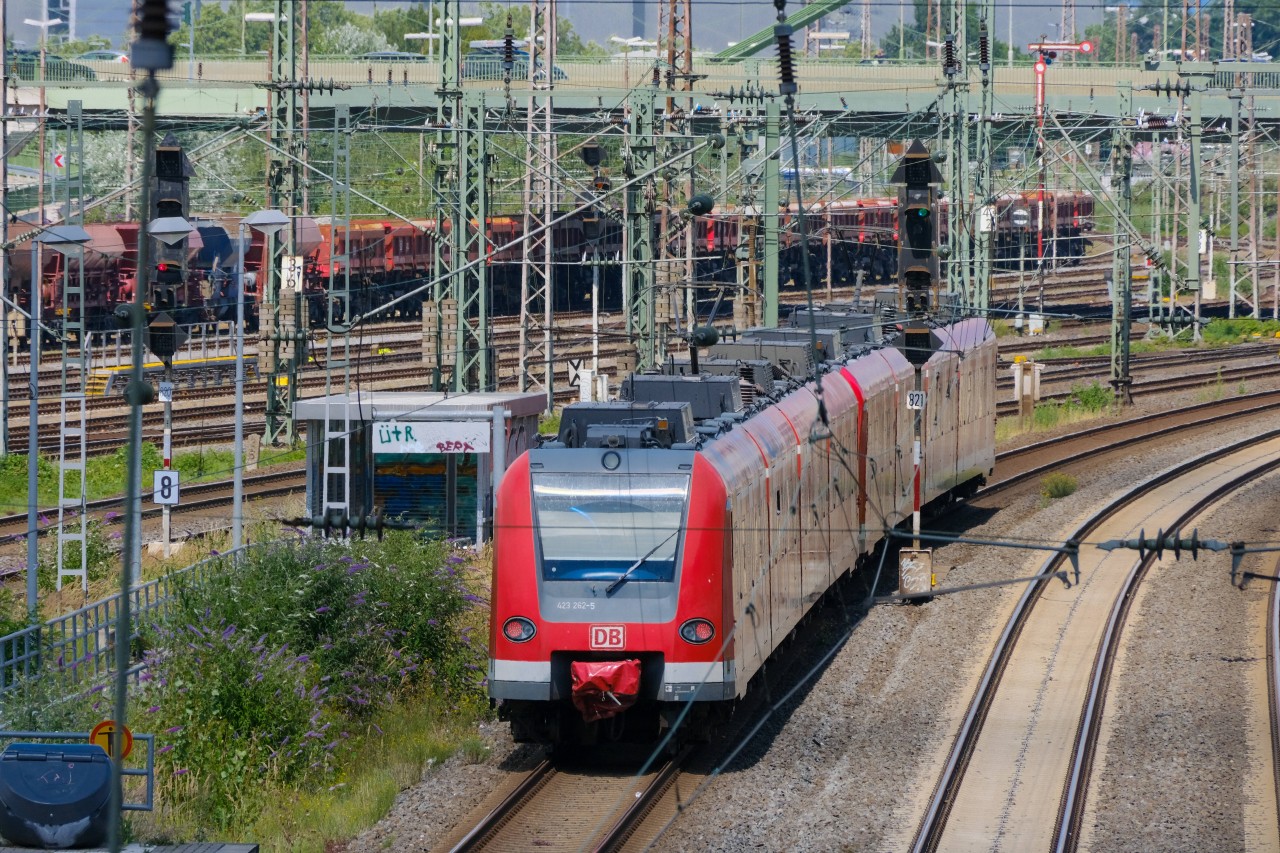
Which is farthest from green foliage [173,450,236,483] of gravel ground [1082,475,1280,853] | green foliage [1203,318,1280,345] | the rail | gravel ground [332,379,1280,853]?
green foliage [1203,318,1280,345]

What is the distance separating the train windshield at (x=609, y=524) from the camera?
1370 centimetres

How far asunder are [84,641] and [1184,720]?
10.0m

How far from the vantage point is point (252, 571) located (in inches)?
655

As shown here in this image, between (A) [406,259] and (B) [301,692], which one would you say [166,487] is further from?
(A) [406,259]

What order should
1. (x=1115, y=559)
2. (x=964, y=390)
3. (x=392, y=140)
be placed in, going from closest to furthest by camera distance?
1. (x=1115, y=559)
2. (x=964, y=390)
3. (x=392, y=140)

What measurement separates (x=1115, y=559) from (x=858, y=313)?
220 inches

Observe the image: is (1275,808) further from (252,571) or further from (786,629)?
(252,571)

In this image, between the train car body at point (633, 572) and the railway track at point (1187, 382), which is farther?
the railway track at point (1187, 382)

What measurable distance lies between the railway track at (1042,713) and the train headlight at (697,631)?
7.05 feet

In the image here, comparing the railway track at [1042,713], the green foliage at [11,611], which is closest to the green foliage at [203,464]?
the green foliage at [11,611]

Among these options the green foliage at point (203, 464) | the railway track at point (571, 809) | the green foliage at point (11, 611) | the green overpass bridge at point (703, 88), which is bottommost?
the railway track at point (571, 809)

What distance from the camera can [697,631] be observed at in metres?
13.7

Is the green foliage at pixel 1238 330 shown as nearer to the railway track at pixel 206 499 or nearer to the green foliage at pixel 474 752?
the railway track at pixel 206 499

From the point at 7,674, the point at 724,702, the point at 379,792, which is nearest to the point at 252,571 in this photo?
the point at 7,674
